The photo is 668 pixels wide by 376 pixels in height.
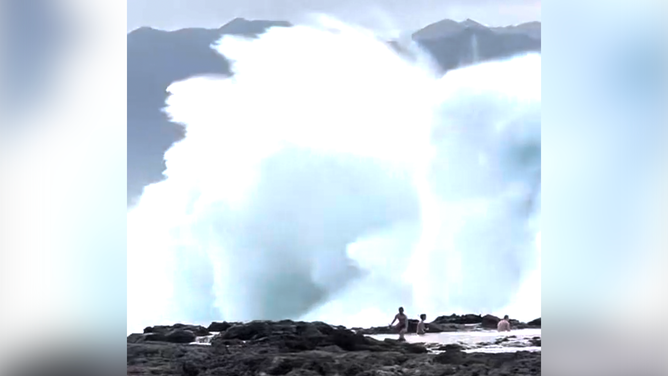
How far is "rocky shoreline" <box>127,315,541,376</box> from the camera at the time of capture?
296 cm

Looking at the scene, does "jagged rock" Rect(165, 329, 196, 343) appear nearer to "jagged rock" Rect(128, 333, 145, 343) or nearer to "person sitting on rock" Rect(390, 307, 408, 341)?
"jagged rock" Rect(128, 333, 145, 343)

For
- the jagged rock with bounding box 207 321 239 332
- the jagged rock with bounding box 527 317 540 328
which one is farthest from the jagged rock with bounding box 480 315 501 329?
the jagged rock with bounding box 207 321 239 332

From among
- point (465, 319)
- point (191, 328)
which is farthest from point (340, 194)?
point (191, 328)

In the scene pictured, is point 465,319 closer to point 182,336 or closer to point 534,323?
point 534,323

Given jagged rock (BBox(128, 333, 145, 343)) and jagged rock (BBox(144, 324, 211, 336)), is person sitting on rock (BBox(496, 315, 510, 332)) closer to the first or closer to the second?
jagged rock (BBox(144, 324, 211, 336))

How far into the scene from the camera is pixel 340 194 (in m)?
2.97

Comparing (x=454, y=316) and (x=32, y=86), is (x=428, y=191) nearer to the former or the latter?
(x=454, y=316)

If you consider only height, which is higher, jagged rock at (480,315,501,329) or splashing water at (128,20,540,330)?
splashing water at (128,20,540,330)

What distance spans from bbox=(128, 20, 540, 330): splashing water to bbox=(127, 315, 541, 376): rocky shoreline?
72 mm

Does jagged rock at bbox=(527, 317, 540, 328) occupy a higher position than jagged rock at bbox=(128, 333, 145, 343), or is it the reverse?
jagged rock at bbox=(527, 317, 540, 328)

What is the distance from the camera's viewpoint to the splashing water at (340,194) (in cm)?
295

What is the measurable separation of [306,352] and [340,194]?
0.71 m

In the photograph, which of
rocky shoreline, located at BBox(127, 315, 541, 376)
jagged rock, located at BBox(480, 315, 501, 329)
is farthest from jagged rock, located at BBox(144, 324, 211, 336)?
jagged rock, located at BBox(480, 315, 501, 329)

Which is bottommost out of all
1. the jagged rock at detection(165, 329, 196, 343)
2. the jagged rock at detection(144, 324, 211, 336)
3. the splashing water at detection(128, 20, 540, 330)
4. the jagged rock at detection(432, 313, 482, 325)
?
the jagged rock at detection(165, 329, 196, 343)
